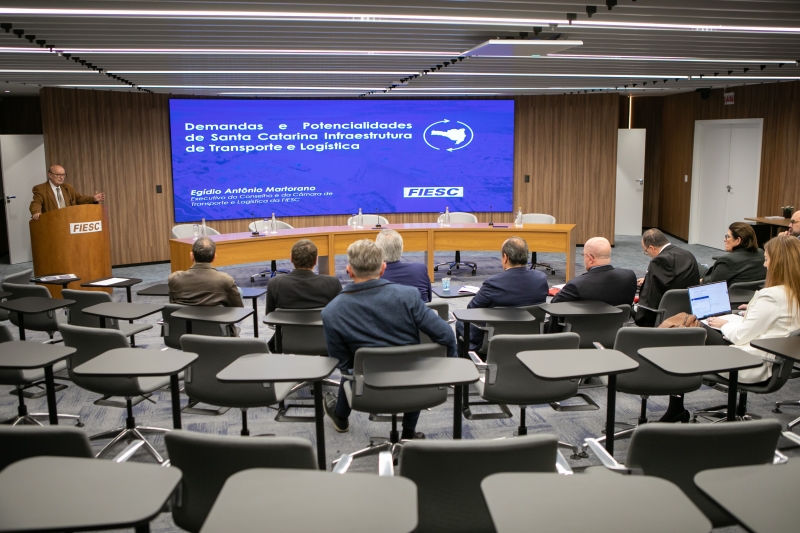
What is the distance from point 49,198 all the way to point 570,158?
27.9ft

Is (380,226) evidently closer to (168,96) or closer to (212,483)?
(168,96)

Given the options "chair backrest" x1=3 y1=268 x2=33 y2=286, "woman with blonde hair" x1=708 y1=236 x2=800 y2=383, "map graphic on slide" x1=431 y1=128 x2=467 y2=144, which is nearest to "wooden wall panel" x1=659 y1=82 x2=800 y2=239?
"map graphic on slide" x1=431 y1=128 x2=467 y2=144

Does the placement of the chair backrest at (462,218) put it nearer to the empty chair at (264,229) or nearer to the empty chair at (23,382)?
the empty chair at (264,229)

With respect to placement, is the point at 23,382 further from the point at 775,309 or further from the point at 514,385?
the point at 775,309

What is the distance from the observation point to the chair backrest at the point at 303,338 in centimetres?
458

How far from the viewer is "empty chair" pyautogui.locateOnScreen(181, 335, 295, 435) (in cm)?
361

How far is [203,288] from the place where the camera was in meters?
4.97

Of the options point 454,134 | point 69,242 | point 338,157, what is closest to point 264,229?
point 69,242

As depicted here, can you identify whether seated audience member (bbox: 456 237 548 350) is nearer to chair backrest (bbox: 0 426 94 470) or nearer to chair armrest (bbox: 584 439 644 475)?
chair armrest (bbox: 584 439 644 475)

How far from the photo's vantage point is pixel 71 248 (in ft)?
25.8

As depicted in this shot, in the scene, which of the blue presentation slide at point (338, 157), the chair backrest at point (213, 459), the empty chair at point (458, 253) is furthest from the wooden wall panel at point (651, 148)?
the chair backrest at point (213, 459)

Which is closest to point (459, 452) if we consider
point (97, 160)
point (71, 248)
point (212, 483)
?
point (212, 483)

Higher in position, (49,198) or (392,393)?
(49,198)

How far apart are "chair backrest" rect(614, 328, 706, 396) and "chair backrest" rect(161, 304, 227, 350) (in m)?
2.55
